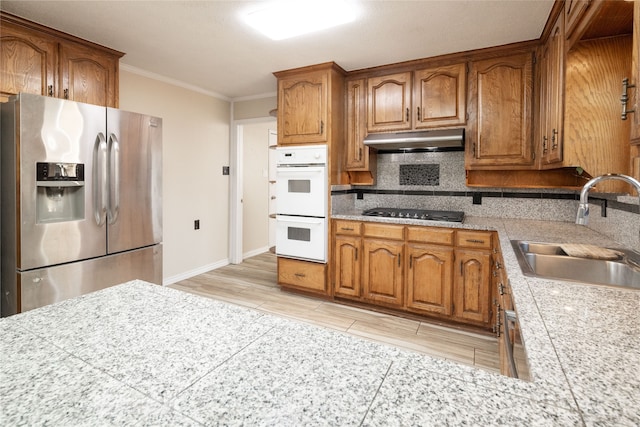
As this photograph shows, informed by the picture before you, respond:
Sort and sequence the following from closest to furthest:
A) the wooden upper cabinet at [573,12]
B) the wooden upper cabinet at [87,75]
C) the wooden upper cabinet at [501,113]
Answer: the wooden upper cabinet at [573,12] → the wooden upper cabinet at [87,75] → the wooden upper cabinet at [501,113]

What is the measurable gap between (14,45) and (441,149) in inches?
141

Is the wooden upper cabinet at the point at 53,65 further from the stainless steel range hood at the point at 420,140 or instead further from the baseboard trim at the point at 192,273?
the stainless steel range hood at the point at 420,140

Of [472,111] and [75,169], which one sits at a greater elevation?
[472,111]

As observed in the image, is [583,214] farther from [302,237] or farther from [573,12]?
[302,237]

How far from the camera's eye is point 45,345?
68cm

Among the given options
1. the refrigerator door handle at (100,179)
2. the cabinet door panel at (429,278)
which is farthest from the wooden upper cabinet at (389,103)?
the refrigerator door handle at (100,179)

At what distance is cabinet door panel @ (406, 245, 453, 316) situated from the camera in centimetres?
278

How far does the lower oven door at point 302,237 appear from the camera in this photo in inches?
129

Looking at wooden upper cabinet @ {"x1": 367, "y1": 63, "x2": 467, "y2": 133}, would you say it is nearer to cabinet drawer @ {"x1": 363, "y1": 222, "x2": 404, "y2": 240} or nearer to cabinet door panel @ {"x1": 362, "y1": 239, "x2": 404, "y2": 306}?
cabinet drawer @ {"x1": 363, "y1": 222, "x2": 404, "y2": 240}

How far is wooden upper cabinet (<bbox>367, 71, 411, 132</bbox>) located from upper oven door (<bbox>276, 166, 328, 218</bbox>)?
0.76 m

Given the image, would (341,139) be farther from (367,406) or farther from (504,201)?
(367,406)

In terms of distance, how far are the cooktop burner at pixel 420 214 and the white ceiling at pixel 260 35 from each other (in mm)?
1466

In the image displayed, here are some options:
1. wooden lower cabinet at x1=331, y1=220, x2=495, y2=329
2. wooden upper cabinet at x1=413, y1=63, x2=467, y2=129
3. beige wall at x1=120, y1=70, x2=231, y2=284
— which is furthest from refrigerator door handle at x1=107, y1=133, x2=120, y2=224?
wooden upper cabinet at x1=413, y1=63, x2=467, y2=129

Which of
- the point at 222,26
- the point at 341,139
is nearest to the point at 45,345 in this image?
the point at 222,26
